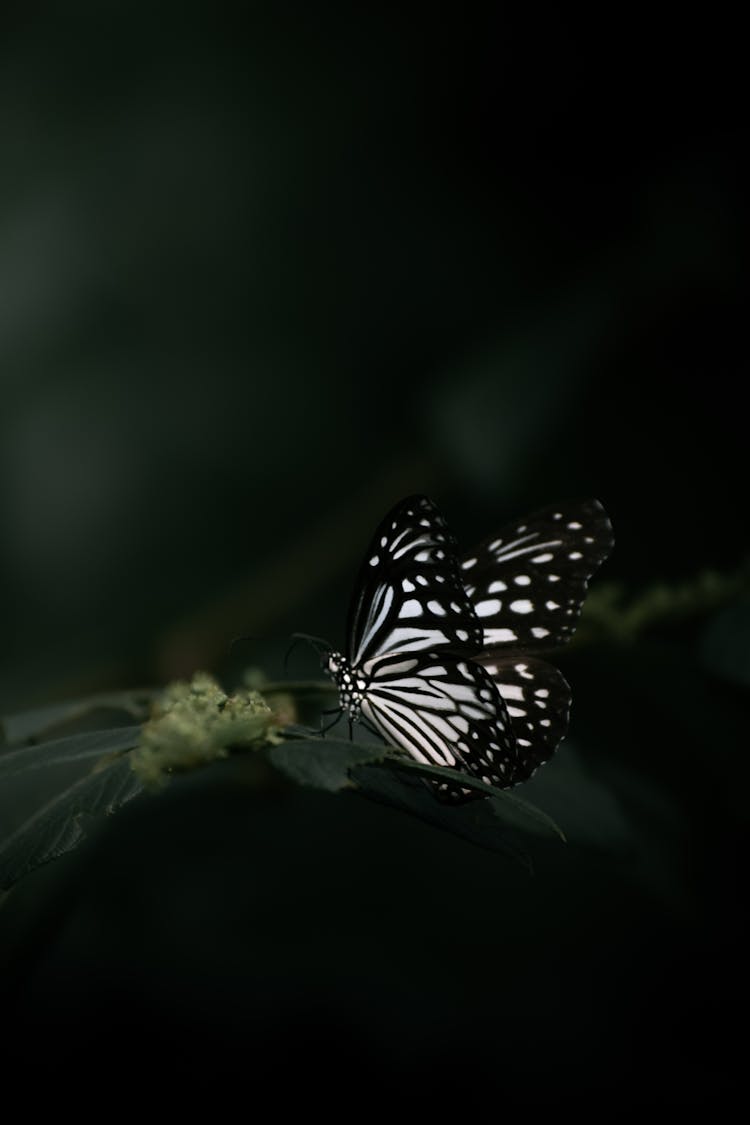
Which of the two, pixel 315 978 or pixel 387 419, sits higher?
pixel 387 419

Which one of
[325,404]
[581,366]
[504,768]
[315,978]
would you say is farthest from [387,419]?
[504,768]

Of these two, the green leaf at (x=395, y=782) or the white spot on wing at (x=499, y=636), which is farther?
the white spot on wing at (x=499, y=636)

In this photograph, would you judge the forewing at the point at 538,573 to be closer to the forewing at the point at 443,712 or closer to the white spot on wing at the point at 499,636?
the white spot on wing at the point at 499,636

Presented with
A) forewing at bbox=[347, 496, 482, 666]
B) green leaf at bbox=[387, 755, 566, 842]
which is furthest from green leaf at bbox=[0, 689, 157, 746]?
green leaf at bbox=[387, 755, 566, 842]

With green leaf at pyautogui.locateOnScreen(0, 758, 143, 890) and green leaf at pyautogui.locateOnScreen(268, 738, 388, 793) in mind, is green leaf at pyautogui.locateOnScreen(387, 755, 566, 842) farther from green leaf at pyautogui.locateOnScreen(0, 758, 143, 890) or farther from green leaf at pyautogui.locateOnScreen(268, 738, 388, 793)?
green leaf at pyautogui.locateOnScreen(0, 758, 143, 890)

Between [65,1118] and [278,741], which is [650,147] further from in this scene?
[65,1118]

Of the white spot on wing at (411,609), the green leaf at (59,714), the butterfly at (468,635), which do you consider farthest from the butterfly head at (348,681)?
the green leaf at (59,714)
